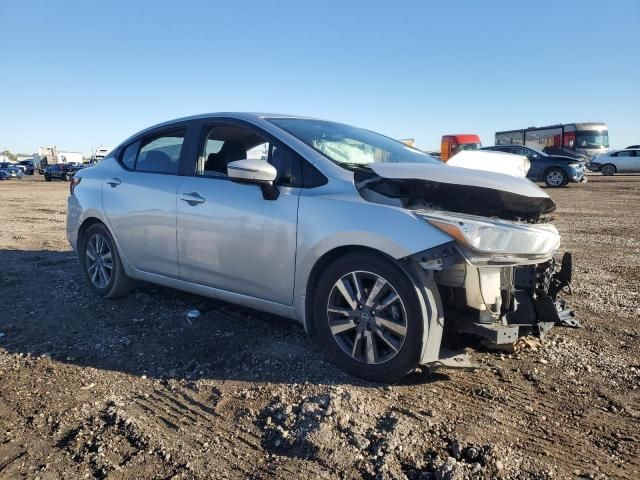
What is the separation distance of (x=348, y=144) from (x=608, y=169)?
103ft

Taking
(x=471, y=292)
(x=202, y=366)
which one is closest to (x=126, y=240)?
(x=202, y=366)

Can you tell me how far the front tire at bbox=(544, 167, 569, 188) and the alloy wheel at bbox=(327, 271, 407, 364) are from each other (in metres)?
19.8

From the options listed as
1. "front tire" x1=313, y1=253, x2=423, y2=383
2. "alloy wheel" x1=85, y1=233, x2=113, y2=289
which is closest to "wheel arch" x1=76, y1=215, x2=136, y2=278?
"alloy wheel" x1=85, y1=233, x2=113, y2=289

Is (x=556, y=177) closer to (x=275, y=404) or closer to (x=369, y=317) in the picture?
(x=369, y=317)

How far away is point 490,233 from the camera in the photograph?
2.91 metres

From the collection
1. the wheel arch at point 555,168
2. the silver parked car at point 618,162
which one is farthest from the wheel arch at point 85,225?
the silver parked car at point 618,162

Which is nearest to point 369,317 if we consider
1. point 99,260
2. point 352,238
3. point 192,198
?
point 352,238

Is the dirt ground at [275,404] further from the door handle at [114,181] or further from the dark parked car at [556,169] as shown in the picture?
the dark parked car at [556,169]

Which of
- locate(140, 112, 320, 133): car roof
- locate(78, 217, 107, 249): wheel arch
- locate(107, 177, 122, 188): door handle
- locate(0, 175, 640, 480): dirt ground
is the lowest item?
locate(0, 175, 640, 480): dirt ground

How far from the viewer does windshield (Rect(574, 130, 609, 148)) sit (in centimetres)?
3192

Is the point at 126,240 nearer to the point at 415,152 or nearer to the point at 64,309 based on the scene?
the point at 64,309

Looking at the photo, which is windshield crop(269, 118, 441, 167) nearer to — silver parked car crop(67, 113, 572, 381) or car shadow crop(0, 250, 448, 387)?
silver parked car crop(67, 113, 572, 381)

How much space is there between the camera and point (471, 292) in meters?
3.04

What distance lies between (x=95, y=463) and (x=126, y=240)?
8.36 ft
